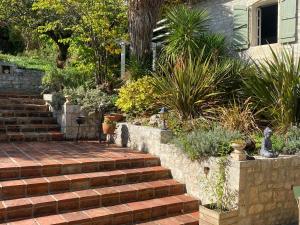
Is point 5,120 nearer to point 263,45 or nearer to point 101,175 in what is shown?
point 101,175

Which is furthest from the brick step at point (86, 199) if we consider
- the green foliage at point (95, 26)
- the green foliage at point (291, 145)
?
the green foliage at point (95, 26)

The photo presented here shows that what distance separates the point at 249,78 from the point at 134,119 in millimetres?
2800

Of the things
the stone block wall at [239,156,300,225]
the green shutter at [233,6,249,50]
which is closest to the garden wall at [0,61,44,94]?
the green shutter at [233,6,249,50]

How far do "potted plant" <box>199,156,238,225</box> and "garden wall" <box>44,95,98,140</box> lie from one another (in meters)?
4.23

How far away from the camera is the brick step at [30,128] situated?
870cm

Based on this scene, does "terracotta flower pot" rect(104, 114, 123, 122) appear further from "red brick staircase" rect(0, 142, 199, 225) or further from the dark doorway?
the dark doorway

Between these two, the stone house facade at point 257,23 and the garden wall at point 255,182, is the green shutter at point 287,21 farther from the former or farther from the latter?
the garden wall at point 255,182

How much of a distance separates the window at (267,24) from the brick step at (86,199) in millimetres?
6436

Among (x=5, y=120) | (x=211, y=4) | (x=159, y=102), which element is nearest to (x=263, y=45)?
(x=211, y=4)

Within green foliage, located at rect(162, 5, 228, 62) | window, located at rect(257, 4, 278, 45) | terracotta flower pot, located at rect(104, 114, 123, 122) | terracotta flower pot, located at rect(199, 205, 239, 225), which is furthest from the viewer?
window, located at rect(257, 4, 278, 45)

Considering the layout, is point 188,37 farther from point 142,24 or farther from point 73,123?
point 73,123

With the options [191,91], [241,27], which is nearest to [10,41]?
[241,27]

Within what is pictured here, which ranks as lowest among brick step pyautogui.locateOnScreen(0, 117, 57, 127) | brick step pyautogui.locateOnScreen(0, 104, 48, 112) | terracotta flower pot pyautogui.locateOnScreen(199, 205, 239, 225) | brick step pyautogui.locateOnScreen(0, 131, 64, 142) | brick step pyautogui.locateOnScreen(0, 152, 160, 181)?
terracotta flower pot pyautogui.locateOnScreen(199, 205, 239, 225)

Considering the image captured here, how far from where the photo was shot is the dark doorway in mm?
11203
